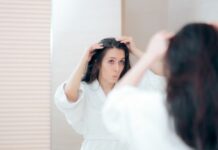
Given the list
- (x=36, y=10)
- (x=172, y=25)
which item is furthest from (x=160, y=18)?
(x=36, y=10)

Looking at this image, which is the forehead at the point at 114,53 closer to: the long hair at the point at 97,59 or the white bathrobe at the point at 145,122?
the long hair at the point at 97,59

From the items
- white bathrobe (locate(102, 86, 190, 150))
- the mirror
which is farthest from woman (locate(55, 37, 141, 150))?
white bathrobe (locate(102, 86, 190, 150))

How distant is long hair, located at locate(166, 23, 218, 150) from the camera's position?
0.58 metres

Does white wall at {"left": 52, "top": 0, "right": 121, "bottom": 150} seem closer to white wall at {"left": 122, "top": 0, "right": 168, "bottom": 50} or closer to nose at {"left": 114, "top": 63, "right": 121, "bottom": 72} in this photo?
white wall at {"left": 122, "top": 0, "right": 168, "bottom": 50}

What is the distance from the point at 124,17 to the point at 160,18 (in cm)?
16

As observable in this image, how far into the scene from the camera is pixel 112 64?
1.25 metres

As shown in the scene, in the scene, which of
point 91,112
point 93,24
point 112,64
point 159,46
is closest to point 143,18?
point 93,24

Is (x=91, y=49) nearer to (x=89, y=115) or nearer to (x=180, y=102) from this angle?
(x=89, y=115)

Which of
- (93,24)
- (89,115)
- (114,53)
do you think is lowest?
(89,115)

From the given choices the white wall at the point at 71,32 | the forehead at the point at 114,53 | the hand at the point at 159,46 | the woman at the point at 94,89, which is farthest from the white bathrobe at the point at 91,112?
the hand at the point at 159,46

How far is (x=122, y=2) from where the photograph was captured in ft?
4.88

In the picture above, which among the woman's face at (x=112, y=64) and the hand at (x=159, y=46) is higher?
the hand at (x=159, y=46)

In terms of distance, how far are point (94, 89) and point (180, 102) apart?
0.67 m

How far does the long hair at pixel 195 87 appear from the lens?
1.92 ft
